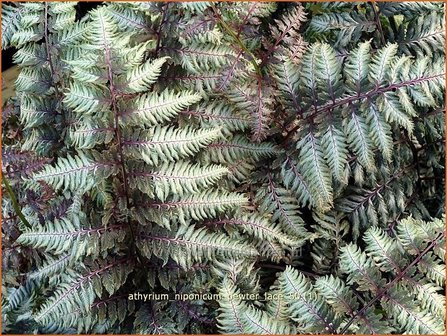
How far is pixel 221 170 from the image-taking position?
137 centimetres

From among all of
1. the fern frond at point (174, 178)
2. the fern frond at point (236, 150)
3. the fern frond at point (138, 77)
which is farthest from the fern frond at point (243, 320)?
the fern frond at point (138, 77)

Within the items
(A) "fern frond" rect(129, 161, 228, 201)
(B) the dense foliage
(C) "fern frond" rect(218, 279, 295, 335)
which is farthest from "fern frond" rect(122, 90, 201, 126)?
(C) "fern frond" rect(218, 279, 295, 335)

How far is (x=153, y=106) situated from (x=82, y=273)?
464mm

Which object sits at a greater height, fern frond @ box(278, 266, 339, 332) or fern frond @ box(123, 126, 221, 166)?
fern frond @ box(123, 126, 221, 166)

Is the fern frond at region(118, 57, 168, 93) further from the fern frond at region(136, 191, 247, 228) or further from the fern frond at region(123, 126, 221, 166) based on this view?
the fern frond at region(136, 191, 247, 228)

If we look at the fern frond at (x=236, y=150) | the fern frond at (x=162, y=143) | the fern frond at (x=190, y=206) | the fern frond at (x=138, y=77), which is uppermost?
the fern frond at (x=138, y=77)

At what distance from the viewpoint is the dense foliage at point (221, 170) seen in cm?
137

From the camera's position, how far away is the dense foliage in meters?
1.37

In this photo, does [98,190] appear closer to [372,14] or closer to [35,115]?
[35,115]

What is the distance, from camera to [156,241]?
1.45 meters

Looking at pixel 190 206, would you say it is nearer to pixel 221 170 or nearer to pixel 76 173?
pixel 221 170

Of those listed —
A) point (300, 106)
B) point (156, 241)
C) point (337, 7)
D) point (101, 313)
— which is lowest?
Result: point (101, 313)

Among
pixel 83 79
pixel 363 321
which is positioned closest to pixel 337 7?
pixel 83 79

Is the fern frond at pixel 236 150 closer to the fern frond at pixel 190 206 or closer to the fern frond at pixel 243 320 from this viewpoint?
the fern frond at pixel 190 206
